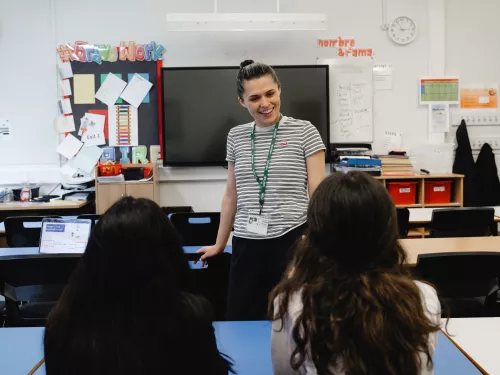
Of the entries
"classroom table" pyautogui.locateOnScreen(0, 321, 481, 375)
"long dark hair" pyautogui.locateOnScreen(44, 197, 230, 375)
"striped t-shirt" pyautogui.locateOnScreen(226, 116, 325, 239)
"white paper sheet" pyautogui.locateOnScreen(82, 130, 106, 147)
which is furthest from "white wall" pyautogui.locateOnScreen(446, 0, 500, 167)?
"long dark hair" pyautogui.locateOnScreen(44, 197, 230, 375)

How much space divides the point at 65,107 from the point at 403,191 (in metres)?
3.63

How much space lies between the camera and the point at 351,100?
4.80m

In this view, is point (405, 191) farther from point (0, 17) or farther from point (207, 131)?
point (0, 17)

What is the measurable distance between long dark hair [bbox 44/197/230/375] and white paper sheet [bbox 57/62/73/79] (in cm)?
436

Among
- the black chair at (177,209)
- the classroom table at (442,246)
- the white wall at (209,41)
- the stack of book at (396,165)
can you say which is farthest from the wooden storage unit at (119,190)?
the stack of book at (396,165)

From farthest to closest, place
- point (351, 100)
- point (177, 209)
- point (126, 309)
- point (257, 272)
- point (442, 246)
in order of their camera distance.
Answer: point (351, 100) < point (177, 209) < point (442, 246) < point (257, 272) < point (126, 309)

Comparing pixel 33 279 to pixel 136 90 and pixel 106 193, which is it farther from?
pixel 136 90

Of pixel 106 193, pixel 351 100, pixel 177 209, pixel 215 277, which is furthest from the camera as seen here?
pixel 351 100

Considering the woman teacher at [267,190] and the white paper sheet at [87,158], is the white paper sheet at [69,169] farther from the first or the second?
the woman teacher at [267,190]

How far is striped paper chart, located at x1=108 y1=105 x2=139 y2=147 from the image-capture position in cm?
478

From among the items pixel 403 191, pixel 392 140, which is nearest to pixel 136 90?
pixel 392 140

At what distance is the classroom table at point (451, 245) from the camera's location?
232cm

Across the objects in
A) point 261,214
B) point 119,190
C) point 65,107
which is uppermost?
point 65,107

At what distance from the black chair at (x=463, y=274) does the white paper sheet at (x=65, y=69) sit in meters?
4.23
